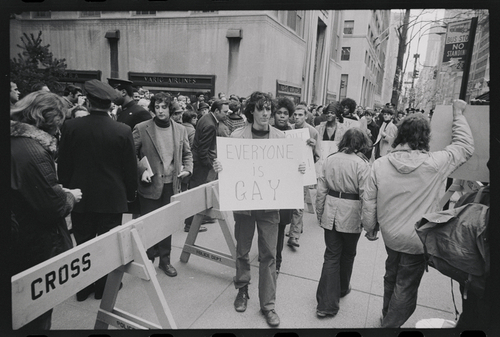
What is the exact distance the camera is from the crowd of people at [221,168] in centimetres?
196

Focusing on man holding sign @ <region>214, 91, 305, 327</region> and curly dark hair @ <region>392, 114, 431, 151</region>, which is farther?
man holding sign @ <region>214, 91, 305, 327</region>

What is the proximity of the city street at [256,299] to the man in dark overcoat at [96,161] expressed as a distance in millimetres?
696

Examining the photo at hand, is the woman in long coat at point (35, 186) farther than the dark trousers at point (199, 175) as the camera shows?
No

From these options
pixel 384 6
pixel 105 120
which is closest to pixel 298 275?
pixel 105 120

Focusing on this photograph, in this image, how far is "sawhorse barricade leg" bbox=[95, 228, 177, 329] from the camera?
7.41 ft

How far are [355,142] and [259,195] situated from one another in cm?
102

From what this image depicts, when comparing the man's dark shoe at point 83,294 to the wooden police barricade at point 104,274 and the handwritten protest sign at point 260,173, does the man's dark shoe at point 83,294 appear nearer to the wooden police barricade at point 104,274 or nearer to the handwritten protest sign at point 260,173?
the wooden police barricade at point 104,274

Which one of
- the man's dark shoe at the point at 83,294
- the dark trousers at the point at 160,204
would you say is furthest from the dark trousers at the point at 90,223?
the dark trousers at the point at 160,204

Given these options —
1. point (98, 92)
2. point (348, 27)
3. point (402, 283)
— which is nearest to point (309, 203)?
point (402, 283)

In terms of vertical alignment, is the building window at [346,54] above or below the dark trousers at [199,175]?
above

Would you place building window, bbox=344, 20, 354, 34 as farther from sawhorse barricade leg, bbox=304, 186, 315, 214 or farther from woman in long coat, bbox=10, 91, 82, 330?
woman in long coat, bbox=10, 91, 82, 330

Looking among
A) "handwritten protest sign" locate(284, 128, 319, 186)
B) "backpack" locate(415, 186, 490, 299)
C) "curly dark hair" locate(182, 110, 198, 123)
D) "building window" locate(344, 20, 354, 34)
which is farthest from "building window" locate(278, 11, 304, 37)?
"building window" locate(344, 20, 354, 34)

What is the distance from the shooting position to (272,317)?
2.82 metres

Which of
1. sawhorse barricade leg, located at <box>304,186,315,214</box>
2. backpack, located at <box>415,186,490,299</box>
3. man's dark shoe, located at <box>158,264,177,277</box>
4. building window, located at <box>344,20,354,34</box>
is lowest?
man's dark shoe, located at <box>158,264,177,277</box>
